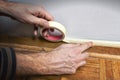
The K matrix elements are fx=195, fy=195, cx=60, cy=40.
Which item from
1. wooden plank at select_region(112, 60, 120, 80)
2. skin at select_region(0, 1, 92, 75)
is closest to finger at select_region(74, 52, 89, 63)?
skin at select_region(0, 1, 92, 75)

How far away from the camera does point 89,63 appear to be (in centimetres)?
73

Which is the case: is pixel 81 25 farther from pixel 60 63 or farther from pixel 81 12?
pixel 60 63

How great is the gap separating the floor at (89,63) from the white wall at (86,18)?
6 centimetres

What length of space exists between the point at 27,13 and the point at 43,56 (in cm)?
19

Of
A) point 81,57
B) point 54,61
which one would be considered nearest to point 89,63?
point 81,57

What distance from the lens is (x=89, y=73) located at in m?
0.68

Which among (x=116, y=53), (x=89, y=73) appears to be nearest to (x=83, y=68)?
(x=89, y=73)

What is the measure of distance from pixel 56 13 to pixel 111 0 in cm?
23

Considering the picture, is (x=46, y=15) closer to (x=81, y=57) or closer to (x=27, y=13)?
(x=27, y=13)

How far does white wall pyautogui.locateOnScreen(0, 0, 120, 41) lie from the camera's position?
74 centimetres

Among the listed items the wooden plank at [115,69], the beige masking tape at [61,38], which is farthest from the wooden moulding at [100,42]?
the wooden plank at [115,69]

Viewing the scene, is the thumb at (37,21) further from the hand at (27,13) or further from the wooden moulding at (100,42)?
the wooden moulding at (100,42)

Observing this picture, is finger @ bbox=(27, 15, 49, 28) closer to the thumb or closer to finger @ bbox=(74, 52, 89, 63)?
the thumb

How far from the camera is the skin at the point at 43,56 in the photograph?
627 millimetres
